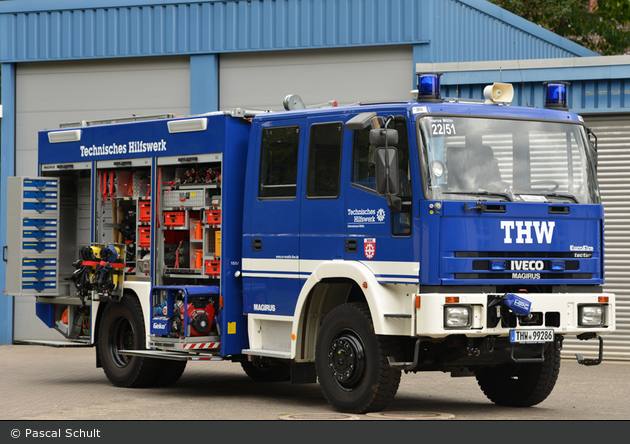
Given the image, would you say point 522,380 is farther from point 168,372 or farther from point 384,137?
point 168,372

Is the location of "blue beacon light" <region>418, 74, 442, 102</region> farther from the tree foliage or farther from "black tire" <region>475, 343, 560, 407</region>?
the tree foliage

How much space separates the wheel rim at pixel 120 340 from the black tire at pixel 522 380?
4.39 meters

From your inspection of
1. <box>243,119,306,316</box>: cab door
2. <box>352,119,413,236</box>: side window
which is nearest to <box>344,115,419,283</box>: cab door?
<box>352,119,413,236</box>: side window

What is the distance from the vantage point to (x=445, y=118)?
9.44 meters

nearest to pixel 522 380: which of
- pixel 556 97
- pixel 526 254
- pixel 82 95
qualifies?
pixel 526 254

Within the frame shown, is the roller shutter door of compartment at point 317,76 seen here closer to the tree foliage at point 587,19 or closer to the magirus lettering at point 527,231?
the magirus lettering at point 527,231

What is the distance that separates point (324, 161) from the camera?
10258mm

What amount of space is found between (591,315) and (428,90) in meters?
2.64

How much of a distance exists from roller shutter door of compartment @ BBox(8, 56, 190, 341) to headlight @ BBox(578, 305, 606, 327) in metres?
10.1

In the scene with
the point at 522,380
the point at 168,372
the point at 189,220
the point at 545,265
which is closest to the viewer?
the point at 545,265

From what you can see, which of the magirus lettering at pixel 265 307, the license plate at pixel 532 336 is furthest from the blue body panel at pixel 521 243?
the magirus lettering at pixel 265 307

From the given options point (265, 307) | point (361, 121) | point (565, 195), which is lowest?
point (265, 307)

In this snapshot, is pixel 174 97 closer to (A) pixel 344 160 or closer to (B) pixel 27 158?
(B) pixel 27 158

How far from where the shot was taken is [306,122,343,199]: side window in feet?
33.2
